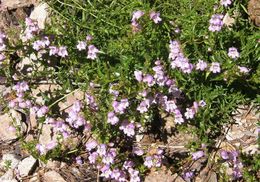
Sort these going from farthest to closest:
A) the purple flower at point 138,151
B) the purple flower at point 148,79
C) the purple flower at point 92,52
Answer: the purple flower at point 92,52, the purple flower at point 138,151, the purple flower at point 148,79

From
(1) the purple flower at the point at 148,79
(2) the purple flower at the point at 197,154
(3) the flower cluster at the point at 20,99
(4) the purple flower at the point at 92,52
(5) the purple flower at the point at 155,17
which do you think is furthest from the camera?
(3) the flower cluster at the point at 20,99

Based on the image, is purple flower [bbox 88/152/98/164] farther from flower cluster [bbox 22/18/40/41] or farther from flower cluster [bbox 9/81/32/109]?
flower cluster [bbox 22/18/40/41]

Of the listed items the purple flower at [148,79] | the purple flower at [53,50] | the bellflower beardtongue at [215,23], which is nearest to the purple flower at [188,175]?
the purple flower at [148,79]

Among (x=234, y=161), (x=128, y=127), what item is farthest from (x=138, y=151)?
(x=234, y=161)

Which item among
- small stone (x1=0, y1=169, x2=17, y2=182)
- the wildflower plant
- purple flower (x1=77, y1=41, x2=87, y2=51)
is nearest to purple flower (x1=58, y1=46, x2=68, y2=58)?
the wildflower plant

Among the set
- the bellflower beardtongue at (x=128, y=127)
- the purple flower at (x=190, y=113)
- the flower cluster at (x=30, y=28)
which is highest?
the flower cluster at (x=30, y=28)

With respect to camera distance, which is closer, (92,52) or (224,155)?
(224,155)

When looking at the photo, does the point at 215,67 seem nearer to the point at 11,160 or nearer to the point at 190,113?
the point at 190,113

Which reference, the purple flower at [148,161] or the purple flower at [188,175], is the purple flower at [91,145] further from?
the purple flower at [188,175]
